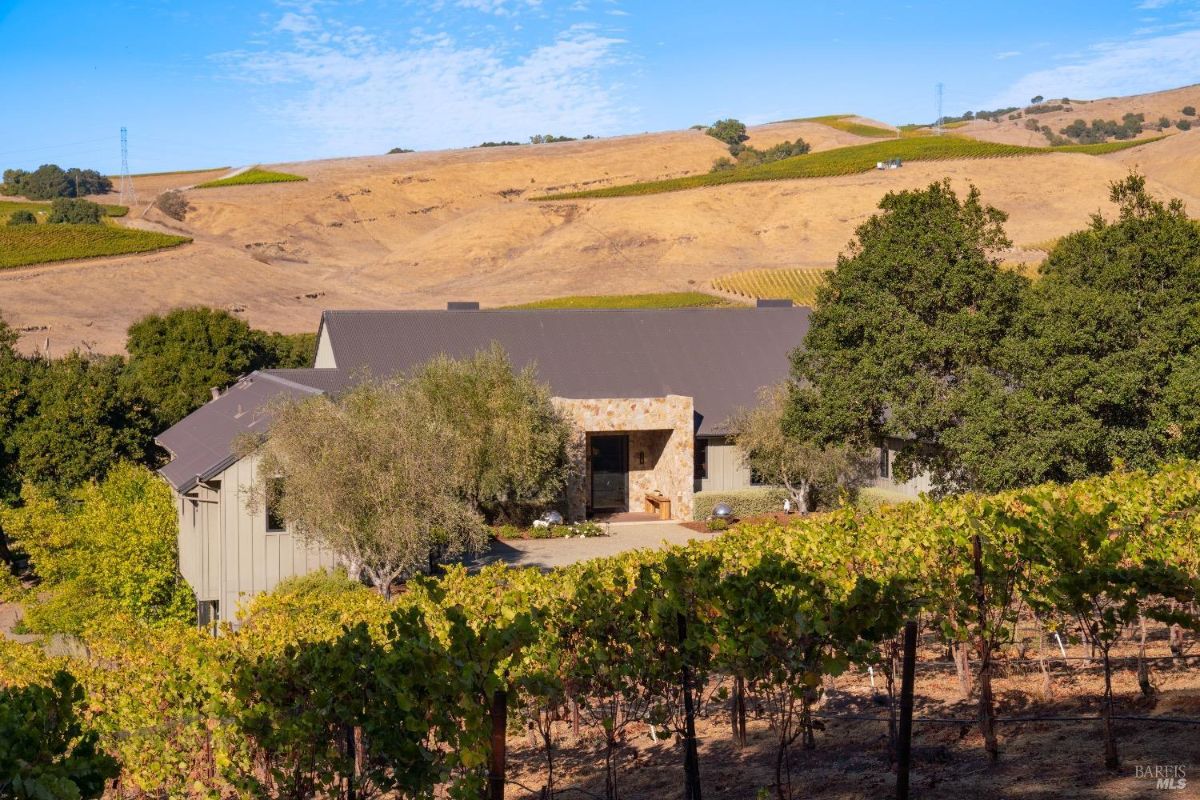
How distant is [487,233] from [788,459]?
81.9 meters

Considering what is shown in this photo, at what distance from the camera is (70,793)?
536 centimetres

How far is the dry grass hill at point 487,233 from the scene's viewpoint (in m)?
84.1

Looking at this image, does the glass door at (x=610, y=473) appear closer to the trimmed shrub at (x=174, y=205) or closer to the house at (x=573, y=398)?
the house at (x=573, y=398)

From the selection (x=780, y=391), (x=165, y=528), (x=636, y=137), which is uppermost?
(x=636, y=137)

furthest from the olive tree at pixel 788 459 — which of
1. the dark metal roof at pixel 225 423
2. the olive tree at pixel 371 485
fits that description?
the olive tree at pixel 371 485

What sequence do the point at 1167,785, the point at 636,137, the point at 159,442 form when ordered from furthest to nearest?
the point at 636,137 → the point at 159,442 → the point at 1167,785

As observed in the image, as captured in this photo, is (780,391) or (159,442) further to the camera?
(780,391)

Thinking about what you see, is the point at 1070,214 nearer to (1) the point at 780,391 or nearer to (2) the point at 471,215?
(2) the point at 471,215

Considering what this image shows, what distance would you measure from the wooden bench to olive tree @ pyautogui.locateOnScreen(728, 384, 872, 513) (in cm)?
279

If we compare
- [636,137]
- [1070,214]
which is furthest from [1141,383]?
[636,137]

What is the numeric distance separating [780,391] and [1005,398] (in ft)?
34.1

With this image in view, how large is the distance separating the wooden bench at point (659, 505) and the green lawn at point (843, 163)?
86.4 m

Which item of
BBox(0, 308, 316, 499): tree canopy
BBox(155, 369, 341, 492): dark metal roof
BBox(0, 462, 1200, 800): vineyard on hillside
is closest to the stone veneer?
BBox(155, 369, 341, 492): dark metal roof

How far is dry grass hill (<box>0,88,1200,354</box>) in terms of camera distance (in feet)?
276
